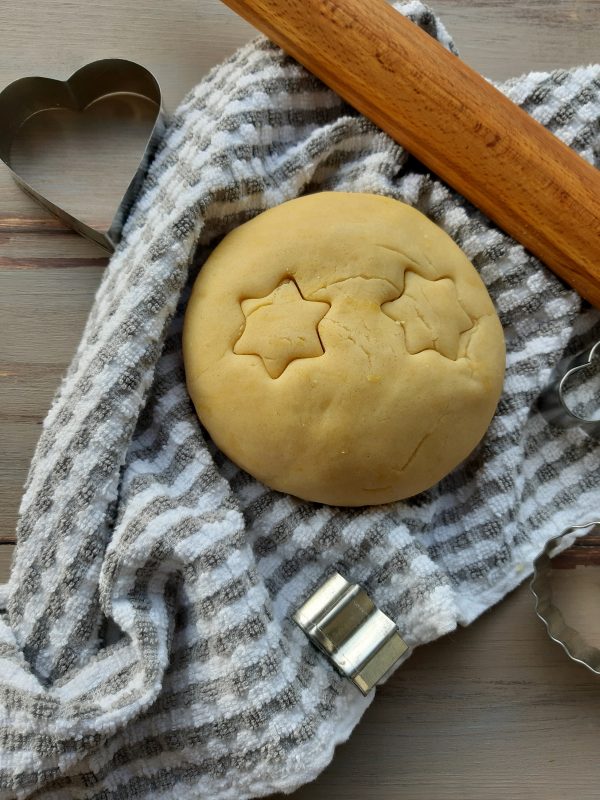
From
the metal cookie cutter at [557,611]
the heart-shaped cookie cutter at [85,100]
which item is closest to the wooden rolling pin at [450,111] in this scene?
the heart-shaped cookie cutter at [85,100]

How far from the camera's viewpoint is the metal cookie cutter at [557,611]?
0.67 meters

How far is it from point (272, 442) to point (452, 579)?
26 centimetres

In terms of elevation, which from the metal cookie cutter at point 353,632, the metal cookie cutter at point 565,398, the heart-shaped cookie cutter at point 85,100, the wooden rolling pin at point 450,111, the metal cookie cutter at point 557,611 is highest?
the wooden rolling pin at point 450,111

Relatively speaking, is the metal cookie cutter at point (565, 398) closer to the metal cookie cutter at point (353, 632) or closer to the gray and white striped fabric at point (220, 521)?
the gray and white striped fabric at point (220, 521)

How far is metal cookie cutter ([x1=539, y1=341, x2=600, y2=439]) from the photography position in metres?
0.68

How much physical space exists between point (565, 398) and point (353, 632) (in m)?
0.34

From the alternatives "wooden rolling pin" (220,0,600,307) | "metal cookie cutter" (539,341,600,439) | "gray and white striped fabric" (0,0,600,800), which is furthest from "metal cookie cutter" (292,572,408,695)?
"wooden rolling pin" (220,0,600,307)

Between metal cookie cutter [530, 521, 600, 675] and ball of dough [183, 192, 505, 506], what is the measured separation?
0.54 ft

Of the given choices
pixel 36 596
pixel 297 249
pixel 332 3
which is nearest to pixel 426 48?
pixel 332 3

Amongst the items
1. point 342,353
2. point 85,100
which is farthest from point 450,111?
point 85,100

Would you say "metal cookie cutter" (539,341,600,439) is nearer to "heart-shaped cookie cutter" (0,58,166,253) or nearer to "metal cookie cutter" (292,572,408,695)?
"metal cookie cutter" (292,572,408,695)

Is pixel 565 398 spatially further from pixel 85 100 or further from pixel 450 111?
pixel 85 100

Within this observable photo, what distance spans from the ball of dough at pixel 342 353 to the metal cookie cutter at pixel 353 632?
86 millimetres

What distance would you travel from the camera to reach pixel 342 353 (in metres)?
0.56
